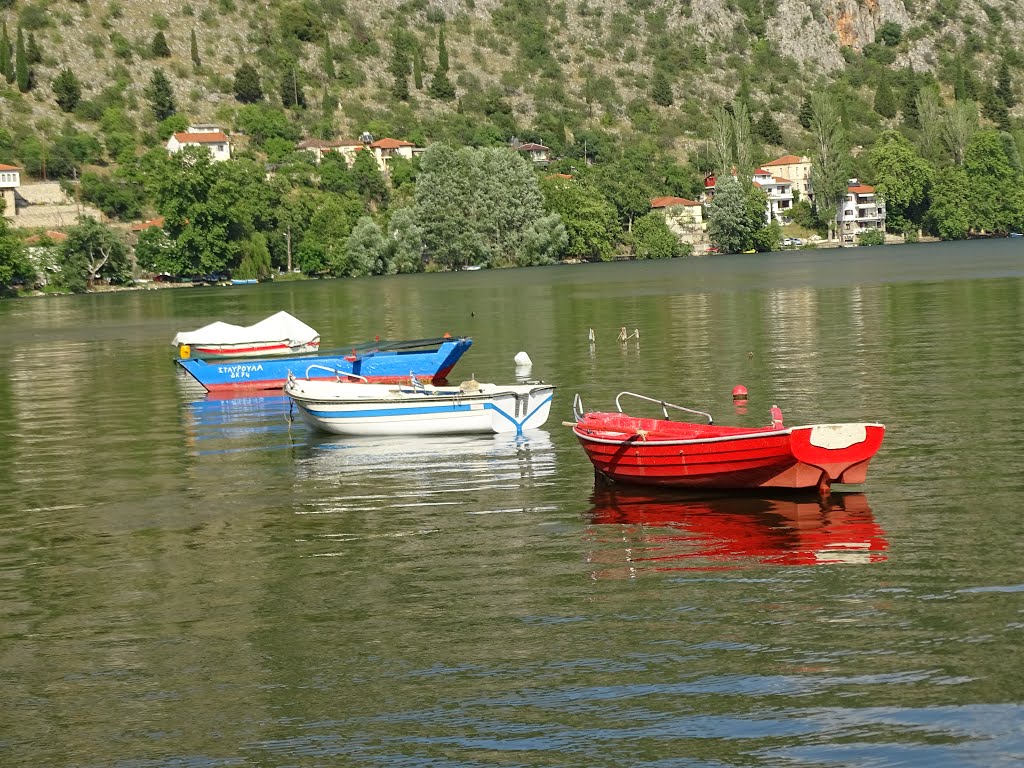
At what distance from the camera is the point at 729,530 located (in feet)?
80.2

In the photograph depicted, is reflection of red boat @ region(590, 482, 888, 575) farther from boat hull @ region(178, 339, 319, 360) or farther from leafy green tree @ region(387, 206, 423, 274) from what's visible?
leafy green tree @ region(387, 206, 423, 274)

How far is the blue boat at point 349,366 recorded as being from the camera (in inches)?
1997

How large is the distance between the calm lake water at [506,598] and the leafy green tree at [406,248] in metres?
139

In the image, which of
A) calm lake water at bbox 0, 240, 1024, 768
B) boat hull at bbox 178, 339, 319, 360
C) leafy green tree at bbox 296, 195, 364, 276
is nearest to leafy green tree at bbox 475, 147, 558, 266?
leafy green tree at bbox 296, 195, 364, 276

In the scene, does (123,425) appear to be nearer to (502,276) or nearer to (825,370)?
(825,370)

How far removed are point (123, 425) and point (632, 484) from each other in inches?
883

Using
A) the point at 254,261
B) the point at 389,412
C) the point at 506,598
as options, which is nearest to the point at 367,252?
the point at 254,261

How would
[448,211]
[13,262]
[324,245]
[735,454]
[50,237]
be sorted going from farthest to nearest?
[324,245], [50,237], [448,211], [13,262], [735,454]

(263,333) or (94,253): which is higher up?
(94,253)

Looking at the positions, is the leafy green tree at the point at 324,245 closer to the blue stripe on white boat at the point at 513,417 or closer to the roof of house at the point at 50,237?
the roof of house at the point at 50,237

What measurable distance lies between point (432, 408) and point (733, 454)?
12703mm

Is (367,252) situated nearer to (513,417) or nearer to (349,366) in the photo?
(349,366)

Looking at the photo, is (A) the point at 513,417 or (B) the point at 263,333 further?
(B) the point at 263,333

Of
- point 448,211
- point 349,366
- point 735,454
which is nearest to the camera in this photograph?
point 735,454
